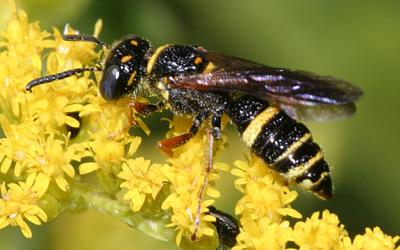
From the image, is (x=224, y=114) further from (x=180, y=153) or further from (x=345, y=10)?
(x=345, y=10)

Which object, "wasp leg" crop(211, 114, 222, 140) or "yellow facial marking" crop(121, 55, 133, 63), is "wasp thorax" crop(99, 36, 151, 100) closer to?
"yellow facial marking" crop(121, 55, 133, 63)

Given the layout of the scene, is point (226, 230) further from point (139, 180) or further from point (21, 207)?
point (21, 207)

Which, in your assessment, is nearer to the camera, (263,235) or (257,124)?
(263,235)

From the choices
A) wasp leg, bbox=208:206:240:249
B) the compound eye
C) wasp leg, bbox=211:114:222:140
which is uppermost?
the compound eye

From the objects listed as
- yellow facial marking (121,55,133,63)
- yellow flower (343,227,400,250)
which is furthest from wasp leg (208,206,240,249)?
yellow facial marking (121,55,133,63)

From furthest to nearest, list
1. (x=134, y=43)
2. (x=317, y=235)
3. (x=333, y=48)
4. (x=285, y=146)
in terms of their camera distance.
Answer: (x=333, y=48)
(x=134, y=43)
(x=285, y=146)
(x=317, y=235)

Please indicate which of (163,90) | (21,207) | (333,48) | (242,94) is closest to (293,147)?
(242,94)
